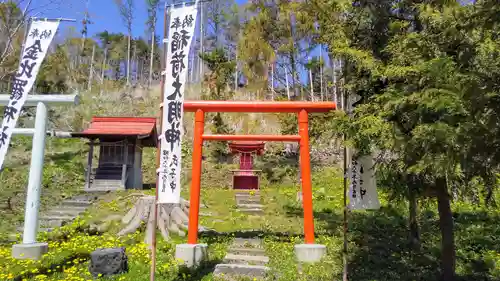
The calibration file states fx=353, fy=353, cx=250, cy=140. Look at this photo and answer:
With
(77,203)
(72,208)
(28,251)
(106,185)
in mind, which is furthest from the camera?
(106,185)

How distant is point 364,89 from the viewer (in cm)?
695

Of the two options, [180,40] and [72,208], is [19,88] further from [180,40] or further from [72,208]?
[72,208]

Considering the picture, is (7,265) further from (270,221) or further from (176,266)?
(270,221)

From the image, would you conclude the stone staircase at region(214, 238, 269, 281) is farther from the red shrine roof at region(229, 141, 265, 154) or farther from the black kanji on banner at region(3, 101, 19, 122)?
the red shrine roof at region(229, 141, 265, 154)

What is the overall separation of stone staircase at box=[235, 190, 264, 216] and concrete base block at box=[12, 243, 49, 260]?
7.13m

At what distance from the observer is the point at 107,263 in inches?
261

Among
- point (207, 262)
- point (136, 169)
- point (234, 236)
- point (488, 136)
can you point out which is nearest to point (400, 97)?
point (488, 136)

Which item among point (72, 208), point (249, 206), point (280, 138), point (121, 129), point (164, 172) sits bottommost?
point (72, 208)

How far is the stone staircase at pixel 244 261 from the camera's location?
7.00 metres

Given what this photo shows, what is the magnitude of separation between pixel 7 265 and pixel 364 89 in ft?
26.2

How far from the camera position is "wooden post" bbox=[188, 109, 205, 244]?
7.91 m

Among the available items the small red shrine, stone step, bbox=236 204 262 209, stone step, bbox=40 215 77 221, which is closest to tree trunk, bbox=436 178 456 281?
stone step, bbox=236 204 262 209

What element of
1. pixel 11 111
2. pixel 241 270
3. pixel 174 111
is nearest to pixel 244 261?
pixel 241 270

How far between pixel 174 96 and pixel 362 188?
3.55 m
